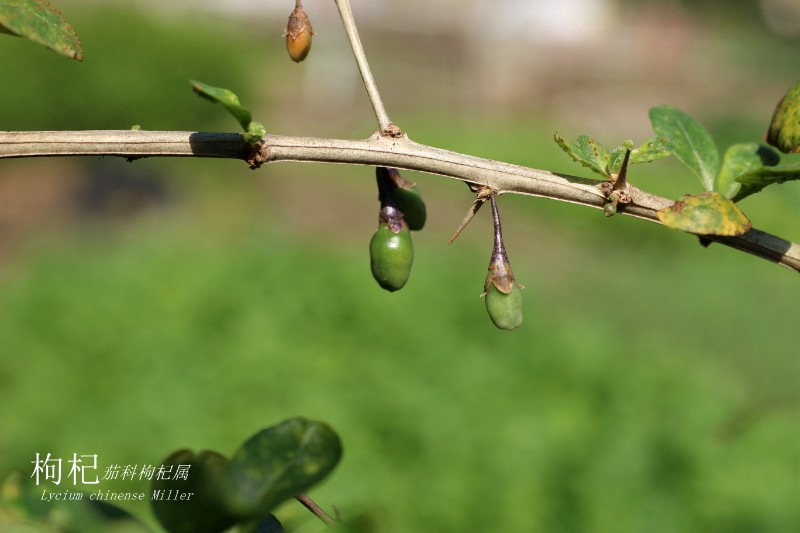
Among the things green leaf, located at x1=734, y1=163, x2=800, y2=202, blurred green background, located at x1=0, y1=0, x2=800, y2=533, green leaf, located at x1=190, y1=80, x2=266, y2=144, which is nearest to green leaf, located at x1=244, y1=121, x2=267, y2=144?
green leaf, located at x1=190, y1=80, x2=266, y2=144

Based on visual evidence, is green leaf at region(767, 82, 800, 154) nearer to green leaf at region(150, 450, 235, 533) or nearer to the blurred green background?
the blurred green background

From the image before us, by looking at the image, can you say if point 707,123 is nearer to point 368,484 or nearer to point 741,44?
point 741,44

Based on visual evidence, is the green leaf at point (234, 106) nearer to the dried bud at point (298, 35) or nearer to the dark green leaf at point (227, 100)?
the dark green leaf at point (227, 100)

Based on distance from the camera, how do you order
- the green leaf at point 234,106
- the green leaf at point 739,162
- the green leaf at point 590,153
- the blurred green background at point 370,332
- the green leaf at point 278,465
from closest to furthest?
the green leaf at point 278,465 → the green leaf at point 234,106 → the green leaf at point 590,153 → the green leaf at point 739,162 → the blurred green background at point 370,332

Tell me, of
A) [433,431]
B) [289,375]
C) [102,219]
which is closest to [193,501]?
[433,431]

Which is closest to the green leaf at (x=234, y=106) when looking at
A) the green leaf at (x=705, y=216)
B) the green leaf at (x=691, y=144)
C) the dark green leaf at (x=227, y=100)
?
the dark green leaf at (x=227, y=100)

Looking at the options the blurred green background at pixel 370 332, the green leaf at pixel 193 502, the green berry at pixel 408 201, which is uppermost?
the blurred green background at pixel 370 332
